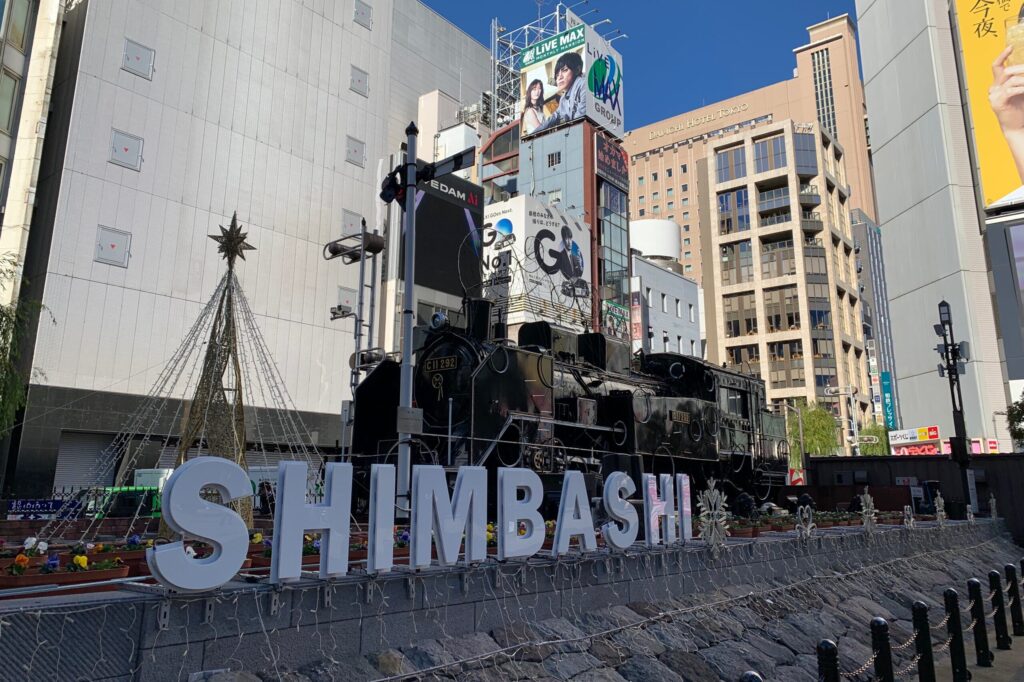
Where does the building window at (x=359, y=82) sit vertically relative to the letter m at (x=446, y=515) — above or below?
above

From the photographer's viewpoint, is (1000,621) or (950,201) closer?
(1000,621)

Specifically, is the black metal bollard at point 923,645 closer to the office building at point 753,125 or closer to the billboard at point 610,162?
the billboard at point 610,162

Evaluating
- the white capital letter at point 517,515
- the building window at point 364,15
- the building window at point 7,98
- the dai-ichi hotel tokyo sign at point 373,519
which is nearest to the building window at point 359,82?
the building window at point 364,15

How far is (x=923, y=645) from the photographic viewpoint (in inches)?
333

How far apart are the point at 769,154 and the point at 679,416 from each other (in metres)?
67.8

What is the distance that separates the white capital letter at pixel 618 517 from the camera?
8719 mm

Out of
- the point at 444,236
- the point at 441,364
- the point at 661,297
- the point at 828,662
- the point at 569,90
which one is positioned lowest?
the point at 828,662

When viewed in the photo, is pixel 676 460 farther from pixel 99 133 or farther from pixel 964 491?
pixel 99 133

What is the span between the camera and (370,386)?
50.1 ft

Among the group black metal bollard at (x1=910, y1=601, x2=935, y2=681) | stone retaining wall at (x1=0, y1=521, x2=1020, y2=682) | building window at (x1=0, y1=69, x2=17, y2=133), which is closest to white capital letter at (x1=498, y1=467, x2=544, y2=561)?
stone retaining wall at (x1=0, y1=521, x2=1020, y2=682)

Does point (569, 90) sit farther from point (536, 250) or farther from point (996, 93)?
point (996, 93)

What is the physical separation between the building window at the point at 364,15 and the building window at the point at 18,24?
17196mm

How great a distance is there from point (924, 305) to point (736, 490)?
104 ft

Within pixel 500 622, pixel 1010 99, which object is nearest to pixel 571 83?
pixel 1010 99
